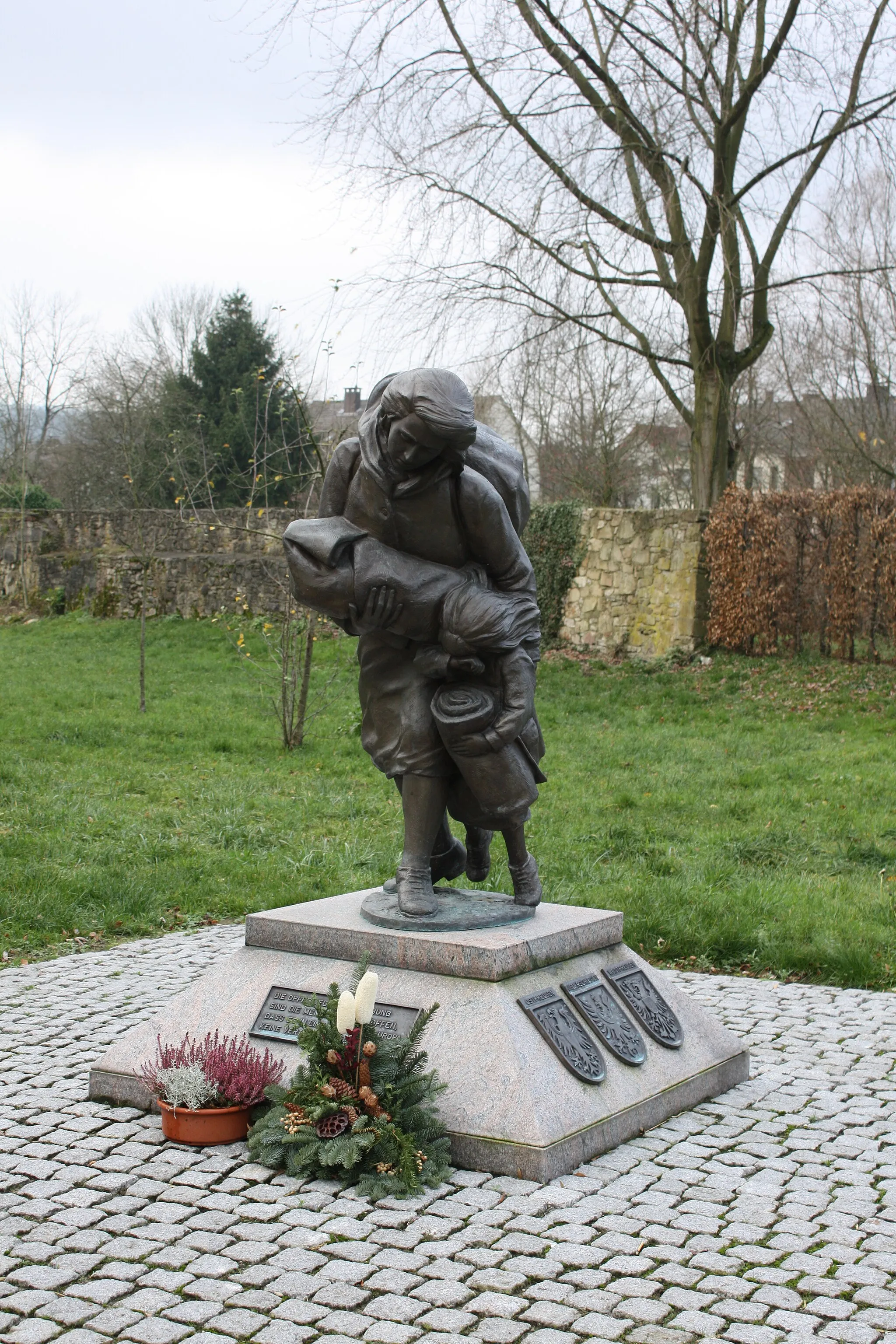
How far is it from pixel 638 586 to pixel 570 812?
8.66 m

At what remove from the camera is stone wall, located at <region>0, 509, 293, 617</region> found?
70.4 feet

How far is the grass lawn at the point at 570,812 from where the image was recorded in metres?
7.06

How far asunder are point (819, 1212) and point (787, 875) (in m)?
4.17

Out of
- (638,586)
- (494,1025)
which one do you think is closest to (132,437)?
(638,586)

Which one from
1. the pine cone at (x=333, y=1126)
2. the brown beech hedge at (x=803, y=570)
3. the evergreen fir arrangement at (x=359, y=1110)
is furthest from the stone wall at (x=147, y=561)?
the pine cone at (x=333, y=1126)

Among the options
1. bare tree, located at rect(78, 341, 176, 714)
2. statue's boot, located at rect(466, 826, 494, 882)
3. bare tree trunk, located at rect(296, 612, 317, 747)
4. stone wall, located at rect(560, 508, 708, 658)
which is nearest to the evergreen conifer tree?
bare tree, located at rect(78, 341, 176, 714)

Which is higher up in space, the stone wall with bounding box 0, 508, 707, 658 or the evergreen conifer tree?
the evergreen conifer tree

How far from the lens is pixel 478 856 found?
5.27m

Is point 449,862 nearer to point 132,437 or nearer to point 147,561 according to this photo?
point 147,561

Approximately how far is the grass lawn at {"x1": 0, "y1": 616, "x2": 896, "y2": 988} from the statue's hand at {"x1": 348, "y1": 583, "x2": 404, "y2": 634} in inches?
116

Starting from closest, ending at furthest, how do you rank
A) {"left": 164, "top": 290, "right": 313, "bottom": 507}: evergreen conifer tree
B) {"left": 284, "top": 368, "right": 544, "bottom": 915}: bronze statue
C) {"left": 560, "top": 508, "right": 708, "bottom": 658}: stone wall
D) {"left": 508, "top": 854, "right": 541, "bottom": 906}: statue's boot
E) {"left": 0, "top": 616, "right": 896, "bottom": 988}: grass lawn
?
{"left": 284, "top": 368, "right": 544, "bottom": 915}: bronze statue < {"left": 508, "top": 854, "right": 541, "bottom": 906}: statue's boot < {"left": 0, "top": 616, "right": 896, "bottom": 988}: grass lawn < {"left": 560, "top": 508, "right": 708, "bottom": 658}: stone wall < {"left": 164, "top": 290, "right": 313, "bottom": 507}: evergreen conifer tree

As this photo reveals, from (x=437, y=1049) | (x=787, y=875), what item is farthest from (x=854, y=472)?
(x=437, y=1049)

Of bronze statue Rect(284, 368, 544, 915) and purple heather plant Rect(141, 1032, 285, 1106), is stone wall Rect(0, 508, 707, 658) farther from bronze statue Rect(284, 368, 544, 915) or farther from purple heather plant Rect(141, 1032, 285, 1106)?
purple heather plant Rect(141, 1032, 285, 1106)

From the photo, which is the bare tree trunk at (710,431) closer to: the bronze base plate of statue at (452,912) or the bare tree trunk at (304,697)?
the bare tree trunk at (304,697)
